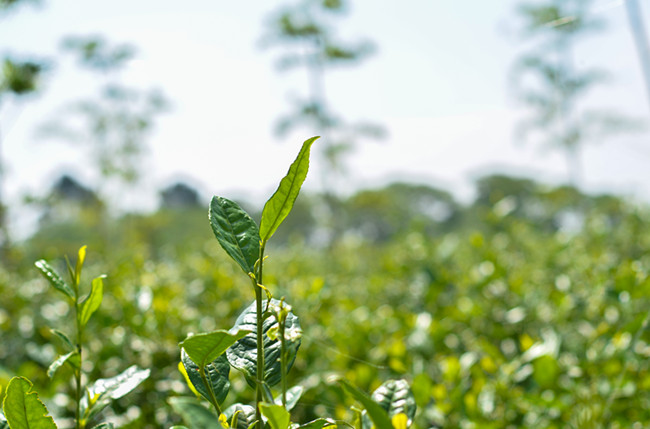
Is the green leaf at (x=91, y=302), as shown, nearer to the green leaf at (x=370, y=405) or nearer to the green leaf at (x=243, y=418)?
the green leaf at (x=243, y=418)

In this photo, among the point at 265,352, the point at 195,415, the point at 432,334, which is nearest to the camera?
the point at 195,415

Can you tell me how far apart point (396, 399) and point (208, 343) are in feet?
0.67

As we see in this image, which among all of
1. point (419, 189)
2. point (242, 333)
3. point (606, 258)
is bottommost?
point (419, 189)

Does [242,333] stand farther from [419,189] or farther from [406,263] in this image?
[419,189]

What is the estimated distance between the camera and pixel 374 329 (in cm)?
151

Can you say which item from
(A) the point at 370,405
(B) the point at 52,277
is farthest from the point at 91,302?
(A) the point at 370,405

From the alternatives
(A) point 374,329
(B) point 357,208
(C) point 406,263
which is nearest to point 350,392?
(A) point 374,329

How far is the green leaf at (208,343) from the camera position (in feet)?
1.24

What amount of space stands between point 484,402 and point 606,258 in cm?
160

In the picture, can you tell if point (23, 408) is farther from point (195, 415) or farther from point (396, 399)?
point (396, 399)

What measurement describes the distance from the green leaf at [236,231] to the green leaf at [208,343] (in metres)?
0.06

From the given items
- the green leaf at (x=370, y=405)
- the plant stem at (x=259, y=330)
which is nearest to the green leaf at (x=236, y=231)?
the plant stem at (x=259, y=330)

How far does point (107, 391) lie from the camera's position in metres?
0.55

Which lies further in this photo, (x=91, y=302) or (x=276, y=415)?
(x=91, y=302)
